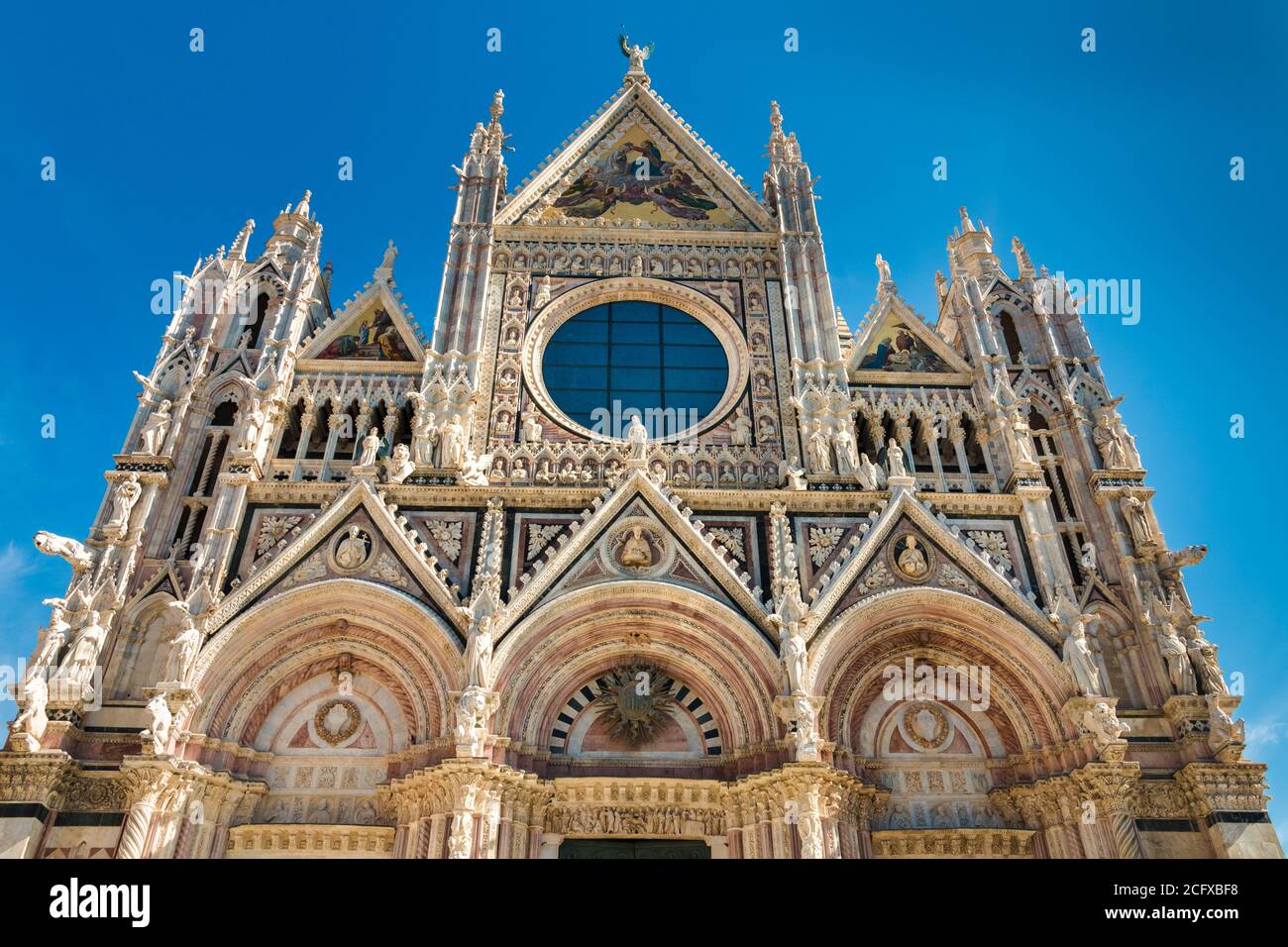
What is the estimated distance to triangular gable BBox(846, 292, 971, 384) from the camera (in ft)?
62.3

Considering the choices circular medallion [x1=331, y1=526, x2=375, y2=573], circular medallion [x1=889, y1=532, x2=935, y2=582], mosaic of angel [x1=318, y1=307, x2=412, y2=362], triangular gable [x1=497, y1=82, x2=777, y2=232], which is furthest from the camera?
triangular gable [x1=497, y1=82, x2=777, y2=232]

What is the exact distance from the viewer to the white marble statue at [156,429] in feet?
55.3

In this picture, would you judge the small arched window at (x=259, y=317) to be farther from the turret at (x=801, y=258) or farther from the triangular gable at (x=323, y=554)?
the turret at (x=801, y=258)

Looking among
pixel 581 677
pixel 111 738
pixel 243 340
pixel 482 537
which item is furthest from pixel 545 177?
pixel 111 738

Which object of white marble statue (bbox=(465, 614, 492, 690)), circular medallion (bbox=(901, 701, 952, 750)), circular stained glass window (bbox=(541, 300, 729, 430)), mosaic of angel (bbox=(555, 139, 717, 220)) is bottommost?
circular medallion (bbox=(901, 701, 952, 750))

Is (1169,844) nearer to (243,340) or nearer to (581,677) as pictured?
(581,677)

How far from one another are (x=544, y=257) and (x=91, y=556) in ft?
35.1

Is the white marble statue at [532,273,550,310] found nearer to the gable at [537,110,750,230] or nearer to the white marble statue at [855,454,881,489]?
the gable at [537,110,750,230]

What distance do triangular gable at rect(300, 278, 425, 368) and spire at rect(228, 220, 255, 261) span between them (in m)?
2.69

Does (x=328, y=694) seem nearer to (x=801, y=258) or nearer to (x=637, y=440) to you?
(x=637, y=440)

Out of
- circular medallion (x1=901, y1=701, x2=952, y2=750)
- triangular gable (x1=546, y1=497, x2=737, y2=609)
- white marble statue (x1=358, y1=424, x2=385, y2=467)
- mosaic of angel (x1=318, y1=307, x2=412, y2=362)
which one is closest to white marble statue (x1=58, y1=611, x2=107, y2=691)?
white marble statue (x1=358, y1=424, x2=385, y2=467)

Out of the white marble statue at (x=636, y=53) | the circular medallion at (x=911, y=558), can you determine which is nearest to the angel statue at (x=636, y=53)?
the white marble statue at (x=636, y=53)

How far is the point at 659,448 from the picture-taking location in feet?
57.7

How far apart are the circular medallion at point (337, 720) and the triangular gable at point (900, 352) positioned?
1122cm
